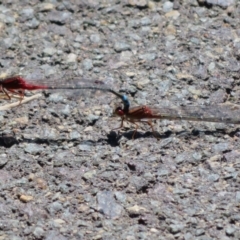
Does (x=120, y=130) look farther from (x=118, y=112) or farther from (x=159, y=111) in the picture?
(x=159, y=111)

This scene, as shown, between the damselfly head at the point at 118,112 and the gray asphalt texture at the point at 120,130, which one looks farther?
the damselfly head at the point at 118,112

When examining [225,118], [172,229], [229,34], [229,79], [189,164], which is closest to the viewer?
[172,229]

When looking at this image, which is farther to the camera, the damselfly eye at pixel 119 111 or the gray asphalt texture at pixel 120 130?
the damselfly eye at pixel 119 111

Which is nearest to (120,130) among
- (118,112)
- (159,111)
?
(118,112)

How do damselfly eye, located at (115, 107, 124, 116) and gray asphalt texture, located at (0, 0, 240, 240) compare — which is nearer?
gray asphalt texture, located at (0, 0, 240, 240)

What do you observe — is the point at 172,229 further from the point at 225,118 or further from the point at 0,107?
the point at 0,107

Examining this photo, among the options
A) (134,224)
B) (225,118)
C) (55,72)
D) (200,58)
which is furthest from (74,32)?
(134,224)

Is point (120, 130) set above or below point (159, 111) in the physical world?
below

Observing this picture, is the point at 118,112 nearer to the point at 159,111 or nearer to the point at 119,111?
the point at 119,111
